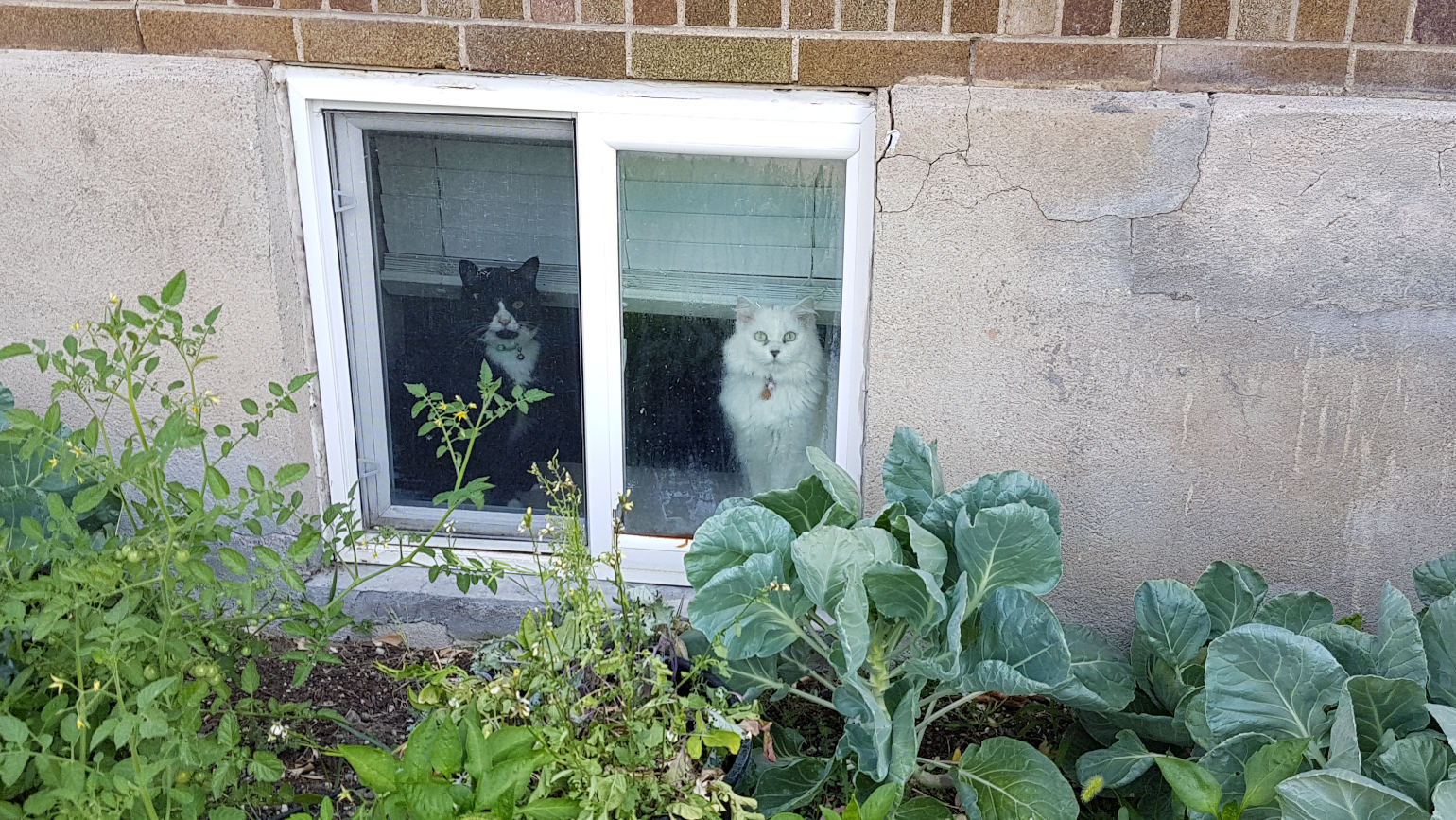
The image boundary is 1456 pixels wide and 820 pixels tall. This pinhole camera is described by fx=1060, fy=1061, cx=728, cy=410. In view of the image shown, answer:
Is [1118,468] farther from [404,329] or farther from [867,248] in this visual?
[404,329]

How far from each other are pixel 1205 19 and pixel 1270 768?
1.53 meters

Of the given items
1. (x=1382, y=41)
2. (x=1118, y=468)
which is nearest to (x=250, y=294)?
(x=1118, y=468)

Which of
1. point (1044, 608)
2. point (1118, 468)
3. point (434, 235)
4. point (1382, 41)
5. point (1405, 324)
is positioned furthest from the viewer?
point (434, 235)

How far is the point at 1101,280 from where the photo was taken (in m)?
2.45

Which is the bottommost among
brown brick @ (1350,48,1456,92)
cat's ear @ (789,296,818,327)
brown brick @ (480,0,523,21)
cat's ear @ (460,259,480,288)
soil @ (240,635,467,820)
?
soil @ (240,635,467,820)

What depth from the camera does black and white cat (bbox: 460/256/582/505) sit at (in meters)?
2.86

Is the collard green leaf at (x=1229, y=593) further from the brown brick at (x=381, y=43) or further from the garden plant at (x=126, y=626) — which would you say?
the brown brick at (x=381, y=43)

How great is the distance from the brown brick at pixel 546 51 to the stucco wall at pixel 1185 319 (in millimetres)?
656

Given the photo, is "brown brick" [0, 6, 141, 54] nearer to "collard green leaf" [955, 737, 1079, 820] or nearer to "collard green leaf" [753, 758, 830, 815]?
"collard green leaf" [753, 758, 830, 815]

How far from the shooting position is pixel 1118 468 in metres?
2.57

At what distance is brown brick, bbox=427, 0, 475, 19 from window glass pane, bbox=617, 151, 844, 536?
20.0 inches

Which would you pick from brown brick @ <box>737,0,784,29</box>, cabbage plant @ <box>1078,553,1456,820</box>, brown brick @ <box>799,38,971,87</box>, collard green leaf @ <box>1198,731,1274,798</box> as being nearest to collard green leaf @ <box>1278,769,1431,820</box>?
cabbage plant @ <box>1078,553,1456,820</box>

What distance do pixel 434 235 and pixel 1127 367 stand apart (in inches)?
70.8

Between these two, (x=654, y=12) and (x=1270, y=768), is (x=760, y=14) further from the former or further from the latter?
(x=1270, y=768)
